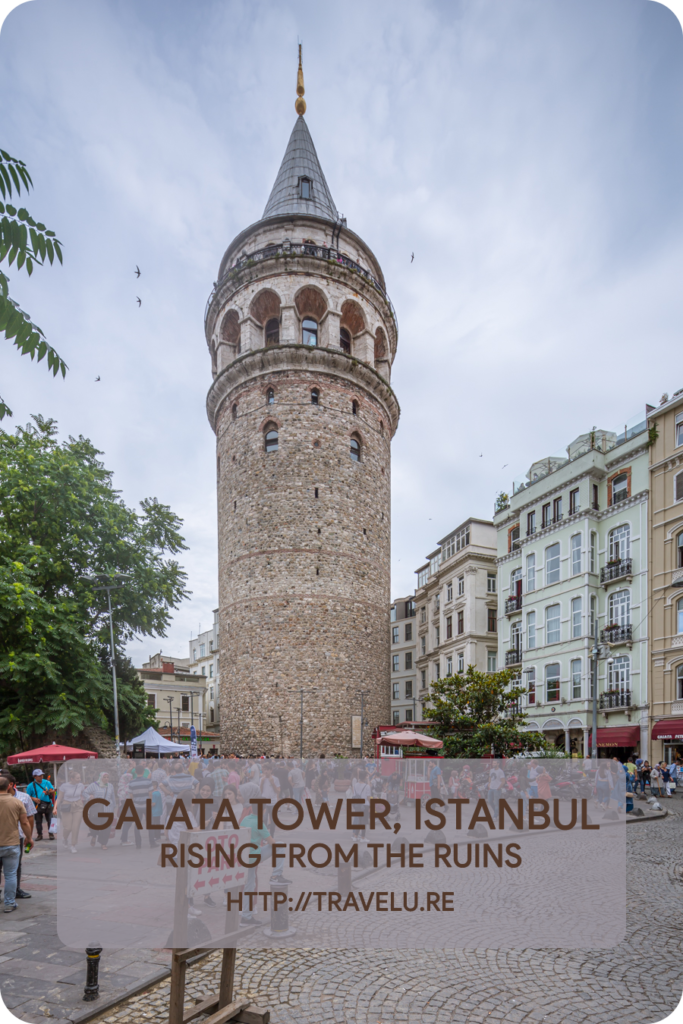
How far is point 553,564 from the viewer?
37.2m

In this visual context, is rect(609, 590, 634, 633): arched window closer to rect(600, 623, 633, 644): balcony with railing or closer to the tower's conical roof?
rect(600, 623, 633, 644): balcony with railing

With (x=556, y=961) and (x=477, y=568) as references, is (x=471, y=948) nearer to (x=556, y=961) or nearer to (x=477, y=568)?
(x=556, y=961)

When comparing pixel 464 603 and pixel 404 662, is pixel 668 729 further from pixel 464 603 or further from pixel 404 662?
pixel 404 662

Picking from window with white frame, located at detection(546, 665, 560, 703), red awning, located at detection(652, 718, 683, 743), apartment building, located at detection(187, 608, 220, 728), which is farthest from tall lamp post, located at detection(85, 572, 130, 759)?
apartment building, located at detection(187, 608, 220, 728)

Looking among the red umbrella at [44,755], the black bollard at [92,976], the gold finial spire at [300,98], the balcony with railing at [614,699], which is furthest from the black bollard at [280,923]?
the gold finial spire at [300,98]

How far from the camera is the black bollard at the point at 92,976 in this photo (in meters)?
5.84

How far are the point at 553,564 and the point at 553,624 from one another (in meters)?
3.23

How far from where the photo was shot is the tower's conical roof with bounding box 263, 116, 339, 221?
1572 inches

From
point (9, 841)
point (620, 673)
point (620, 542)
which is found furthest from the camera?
point (620, 542)

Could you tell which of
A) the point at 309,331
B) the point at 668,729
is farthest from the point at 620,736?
the point at 309,331

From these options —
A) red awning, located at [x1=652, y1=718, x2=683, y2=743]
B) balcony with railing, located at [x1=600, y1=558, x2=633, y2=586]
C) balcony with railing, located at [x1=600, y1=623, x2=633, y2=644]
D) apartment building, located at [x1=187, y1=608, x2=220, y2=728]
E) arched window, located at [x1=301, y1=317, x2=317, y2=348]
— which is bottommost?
apartment building, located at [x1=187, y1=608, x2=220, y2=728]

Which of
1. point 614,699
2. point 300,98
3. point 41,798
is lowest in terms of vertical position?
point 614,699

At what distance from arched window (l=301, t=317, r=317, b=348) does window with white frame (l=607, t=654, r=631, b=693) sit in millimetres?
22816

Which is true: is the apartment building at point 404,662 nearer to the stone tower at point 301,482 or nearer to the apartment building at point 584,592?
the apartment building at point 584,592
